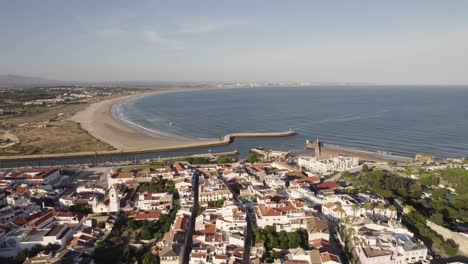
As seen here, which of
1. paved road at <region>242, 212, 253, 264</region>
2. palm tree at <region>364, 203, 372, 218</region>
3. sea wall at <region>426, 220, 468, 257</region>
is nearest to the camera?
paved road at <region>242, 212, 253, 264</region>

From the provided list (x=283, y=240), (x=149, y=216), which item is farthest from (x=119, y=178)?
(x=283, y=240)

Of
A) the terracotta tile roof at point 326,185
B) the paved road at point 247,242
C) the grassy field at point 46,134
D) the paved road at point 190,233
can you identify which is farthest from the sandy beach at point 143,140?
the paved road at point 247,242

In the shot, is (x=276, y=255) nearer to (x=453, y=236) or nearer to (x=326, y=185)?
(x=453, y=236)

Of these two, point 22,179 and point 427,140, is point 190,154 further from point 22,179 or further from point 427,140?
point 427,140

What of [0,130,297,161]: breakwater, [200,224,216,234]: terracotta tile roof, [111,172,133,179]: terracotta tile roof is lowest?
[0,130,297,161]: breakwater

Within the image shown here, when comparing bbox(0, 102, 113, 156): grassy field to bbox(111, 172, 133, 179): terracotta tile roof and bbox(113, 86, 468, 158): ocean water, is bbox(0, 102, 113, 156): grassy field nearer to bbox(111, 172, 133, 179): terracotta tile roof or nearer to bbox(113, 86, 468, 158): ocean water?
bbox(113, 86, 468, 158): ocean water

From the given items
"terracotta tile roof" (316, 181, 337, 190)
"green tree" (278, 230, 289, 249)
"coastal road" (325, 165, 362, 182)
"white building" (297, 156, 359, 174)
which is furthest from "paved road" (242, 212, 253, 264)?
"white building" (297, 156, 359, 174)
